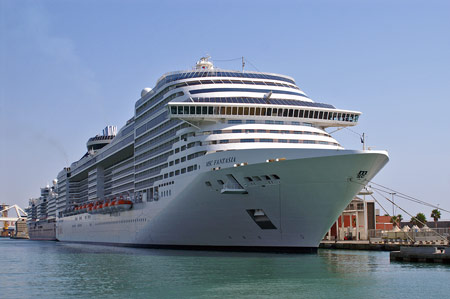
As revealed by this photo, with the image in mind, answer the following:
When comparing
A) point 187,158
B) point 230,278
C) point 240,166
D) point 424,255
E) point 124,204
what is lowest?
point 424,255

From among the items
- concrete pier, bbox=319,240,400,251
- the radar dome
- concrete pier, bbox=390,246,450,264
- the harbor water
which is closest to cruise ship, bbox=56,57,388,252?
the harbor water

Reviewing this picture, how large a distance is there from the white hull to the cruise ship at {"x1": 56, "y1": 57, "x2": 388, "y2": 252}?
57mm

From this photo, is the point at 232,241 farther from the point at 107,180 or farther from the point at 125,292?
the point at 107,180

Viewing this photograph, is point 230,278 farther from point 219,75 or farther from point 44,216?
point 44,216

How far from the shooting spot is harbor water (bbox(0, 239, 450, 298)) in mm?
20109

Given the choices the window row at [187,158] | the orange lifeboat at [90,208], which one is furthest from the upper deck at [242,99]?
the orange lifeboat at [90,208]

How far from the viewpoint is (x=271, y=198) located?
30.7 m

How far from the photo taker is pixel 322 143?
3475 centimetres

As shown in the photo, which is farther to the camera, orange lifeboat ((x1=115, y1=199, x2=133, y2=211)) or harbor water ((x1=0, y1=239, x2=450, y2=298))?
orange lifeboat ((x1=115, y1=199, x2=133, y2=211))

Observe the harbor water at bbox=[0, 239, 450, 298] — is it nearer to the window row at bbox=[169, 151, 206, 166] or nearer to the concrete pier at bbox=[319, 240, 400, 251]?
the window row at bbox=[169, 151, 206, 166]

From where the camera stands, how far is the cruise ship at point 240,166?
29922 mm

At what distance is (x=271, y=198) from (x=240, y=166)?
8.12 feet

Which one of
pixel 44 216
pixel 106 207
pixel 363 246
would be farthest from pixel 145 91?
pixel 44 216

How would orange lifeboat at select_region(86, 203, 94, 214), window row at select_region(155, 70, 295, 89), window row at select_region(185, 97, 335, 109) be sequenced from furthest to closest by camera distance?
orange lifeboat at select_region(86, 203, 94, 214) → window row at select_region(155, 70, 295, 89) → window row at select_region(185, 97, 335, 109)
